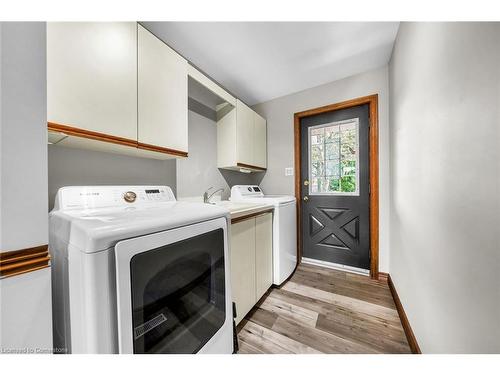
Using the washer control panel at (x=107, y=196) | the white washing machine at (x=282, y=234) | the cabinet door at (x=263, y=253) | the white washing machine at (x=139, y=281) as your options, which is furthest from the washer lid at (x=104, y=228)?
the white washing machine at (x=282, y=234)

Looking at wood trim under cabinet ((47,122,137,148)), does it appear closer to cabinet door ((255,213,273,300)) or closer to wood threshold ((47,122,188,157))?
wood threshold ((47,122,188,157))

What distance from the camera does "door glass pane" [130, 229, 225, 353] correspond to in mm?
598

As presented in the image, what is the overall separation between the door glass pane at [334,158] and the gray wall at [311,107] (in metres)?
0.24

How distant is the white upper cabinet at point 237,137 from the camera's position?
2.00 meters

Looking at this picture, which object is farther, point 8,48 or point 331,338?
point 331,338

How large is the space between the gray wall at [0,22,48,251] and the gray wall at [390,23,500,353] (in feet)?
3.94

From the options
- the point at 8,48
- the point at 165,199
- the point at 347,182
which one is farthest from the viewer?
the point at 347,182

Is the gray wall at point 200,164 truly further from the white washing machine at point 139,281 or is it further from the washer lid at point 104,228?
the washer lid at point 104,228

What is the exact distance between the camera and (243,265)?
51.3 inches

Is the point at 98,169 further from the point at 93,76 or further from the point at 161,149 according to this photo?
the point at 93,76

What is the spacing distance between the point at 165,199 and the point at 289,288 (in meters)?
1.45
